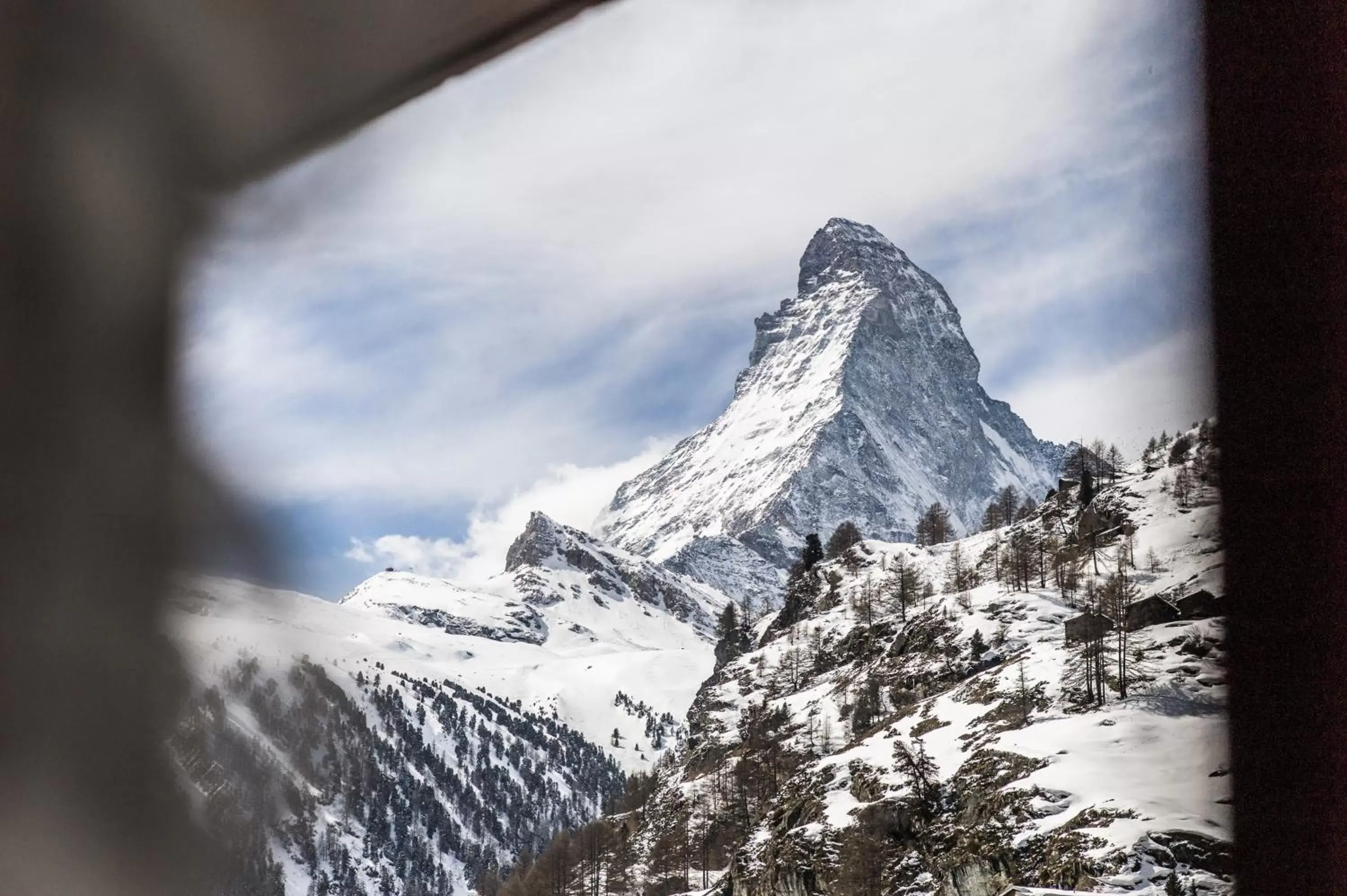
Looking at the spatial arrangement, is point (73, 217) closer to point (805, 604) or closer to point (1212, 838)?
point (1212, 838)

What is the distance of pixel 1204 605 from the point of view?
2.94 feet

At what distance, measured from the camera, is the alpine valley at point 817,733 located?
3.39ft

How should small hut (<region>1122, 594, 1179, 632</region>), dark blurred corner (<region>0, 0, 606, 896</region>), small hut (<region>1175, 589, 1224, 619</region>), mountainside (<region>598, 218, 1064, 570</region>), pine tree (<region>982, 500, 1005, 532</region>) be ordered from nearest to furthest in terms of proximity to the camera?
dark blurred corner (<region>0, 0, 606, 896</region>)
small hut (<region>1175, 589, 1224, 619</region>)
small hut (<region>1122, 594, 1179, 632</region>)
pine tree (<region>982, 500, 1005, 532</region>)
mountainside (<region>598, 218, 1064, 570</region>)

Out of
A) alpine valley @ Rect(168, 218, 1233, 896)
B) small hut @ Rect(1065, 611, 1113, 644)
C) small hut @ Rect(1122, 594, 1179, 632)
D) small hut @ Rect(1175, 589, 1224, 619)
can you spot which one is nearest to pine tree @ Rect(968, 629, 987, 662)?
alpine valley @ Rect(168, 218, 1233, 896)

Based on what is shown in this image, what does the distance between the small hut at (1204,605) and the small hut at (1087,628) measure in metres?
7.77

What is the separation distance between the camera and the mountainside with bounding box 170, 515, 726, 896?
0.99m

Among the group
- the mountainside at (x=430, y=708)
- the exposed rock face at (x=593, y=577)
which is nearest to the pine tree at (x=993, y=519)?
the mountainside at (x=430, y=708)

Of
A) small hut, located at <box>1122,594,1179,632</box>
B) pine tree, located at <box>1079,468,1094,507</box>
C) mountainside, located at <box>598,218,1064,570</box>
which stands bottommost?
small hut, located at <box>1122,594,1179,632</box>

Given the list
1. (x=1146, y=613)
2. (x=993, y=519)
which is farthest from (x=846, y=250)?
(x=1146, y=613)

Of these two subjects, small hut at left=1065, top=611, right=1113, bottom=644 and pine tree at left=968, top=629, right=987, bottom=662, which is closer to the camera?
small hut at left=1065, top=611, right=1113, bottom=644

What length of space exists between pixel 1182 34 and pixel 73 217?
2.99 feet

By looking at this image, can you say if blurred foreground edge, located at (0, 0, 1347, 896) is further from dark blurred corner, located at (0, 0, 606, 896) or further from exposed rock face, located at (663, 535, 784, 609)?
exposed rock face, located at (663, 535, 784, 609)

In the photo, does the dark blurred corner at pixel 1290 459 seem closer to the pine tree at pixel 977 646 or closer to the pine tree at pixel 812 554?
the pine tree at pixel 977 646

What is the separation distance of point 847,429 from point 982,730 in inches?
2938
